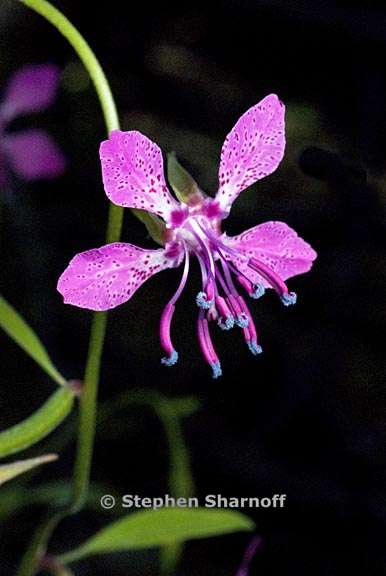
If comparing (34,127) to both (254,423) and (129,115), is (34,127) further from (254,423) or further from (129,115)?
(254,423)

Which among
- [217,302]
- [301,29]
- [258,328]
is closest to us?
[217,302]

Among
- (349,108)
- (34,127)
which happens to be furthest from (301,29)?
(34,127)

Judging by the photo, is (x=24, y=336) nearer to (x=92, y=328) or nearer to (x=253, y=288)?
(x=92, y=328)

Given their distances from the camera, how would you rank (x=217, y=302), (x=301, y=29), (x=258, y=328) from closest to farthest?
(x=217, y=302)
(x=301, y=29)
(x=258, y=328)

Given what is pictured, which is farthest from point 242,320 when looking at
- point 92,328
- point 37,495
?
point 37,495

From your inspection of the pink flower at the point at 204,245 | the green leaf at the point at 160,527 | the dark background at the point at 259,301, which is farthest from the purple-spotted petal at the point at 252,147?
the green leaf at the point at 160,527
